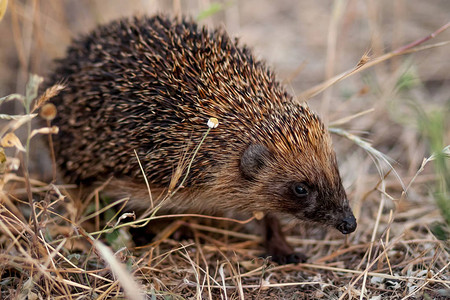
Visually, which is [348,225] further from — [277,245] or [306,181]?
[277,245]

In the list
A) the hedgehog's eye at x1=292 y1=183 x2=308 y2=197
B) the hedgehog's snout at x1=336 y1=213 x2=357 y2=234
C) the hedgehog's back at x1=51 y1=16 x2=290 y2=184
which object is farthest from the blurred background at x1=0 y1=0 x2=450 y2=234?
the hedgehog's eye at x1=292 y1=183 x2=308 y2=197

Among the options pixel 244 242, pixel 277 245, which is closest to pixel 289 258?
pixel 277 245

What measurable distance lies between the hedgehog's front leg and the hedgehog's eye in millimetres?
588

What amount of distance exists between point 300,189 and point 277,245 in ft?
2.70

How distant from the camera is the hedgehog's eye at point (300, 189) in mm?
3980

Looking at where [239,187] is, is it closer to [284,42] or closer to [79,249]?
→ [79,249]

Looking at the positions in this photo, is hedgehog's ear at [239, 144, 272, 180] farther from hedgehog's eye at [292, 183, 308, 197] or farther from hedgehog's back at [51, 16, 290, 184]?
hedgehog's eye at [292, 183, 308, 197]

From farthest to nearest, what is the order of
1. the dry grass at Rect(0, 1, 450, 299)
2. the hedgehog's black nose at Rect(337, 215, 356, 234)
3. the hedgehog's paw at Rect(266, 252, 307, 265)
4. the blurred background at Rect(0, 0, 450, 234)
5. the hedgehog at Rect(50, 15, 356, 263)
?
the blurred background at Rect(0, 0, 450, 234), the hedgehog's paw at Rect(266, 252, 307, 265), the hedgehog at Rect(50, 15, 356, 263), the hedgehog's black nose at Rect(337, 215, 356, 234), the dry grass at Rect(0, 1, 450, 299)

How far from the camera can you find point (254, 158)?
400 cm

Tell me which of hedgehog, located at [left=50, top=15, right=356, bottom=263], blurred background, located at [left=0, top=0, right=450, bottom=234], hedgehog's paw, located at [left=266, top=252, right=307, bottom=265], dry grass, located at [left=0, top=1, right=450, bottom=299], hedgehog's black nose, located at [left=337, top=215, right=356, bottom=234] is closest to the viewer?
dry grass, located at [left=0, top=1, right=450, bottom=299]

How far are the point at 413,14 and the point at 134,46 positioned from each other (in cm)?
544

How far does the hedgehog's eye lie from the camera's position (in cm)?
398

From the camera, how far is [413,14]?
8008 mm

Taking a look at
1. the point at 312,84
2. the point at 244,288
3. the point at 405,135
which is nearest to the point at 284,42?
the point at 312,84
